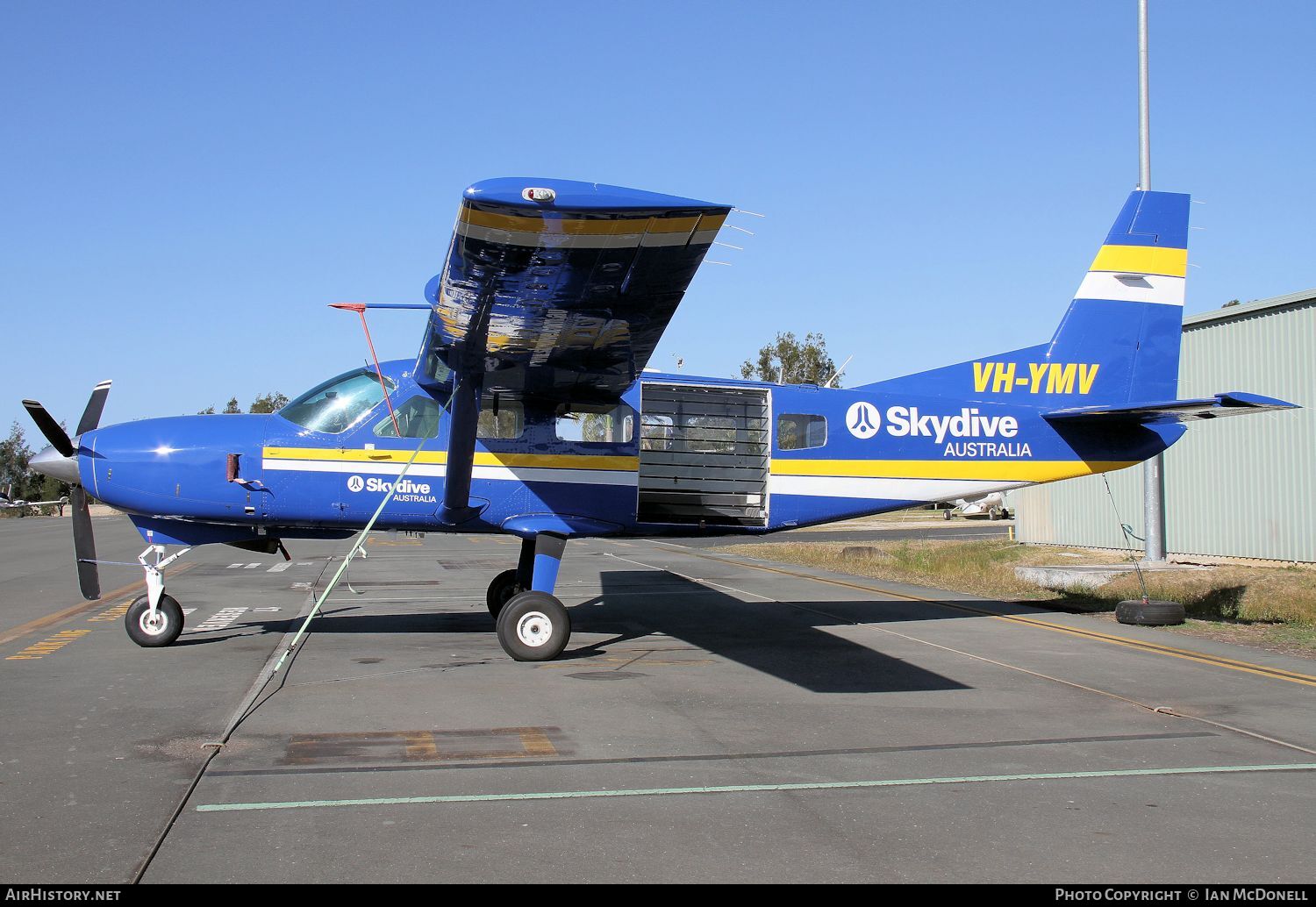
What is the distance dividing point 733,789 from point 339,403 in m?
6.98

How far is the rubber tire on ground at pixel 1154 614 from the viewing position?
12844 mm

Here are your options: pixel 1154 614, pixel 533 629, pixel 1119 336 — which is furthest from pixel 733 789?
pixel 1119 336

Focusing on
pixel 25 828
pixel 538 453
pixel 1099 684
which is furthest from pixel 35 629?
pixel 1099 684

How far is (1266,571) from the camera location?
56.3 feet

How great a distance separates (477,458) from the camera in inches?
440

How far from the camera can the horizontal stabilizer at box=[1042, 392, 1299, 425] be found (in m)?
10.6

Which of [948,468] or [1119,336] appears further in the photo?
[1119,336]

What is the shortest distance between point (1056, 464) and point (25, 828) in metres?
11.0

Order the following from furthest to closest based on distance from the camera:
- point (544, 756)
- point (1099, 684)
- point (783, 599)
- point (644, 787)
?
point (783, 599) → point (1099, 684) → point (544, 756) → point (644, 787)

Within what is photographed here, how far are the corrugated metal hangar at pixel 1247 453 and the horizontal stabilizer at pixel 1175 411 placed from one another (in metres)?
6.93

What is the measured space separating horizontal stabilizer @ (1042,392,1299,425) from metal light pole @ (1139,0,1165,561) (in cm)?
310

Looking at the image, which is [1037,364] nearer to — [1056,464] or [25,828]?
[1056,464]

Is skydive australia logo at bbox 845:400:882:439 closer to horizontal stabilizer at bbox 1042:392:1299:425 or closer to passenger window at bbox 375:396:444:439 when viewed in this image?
horizontal stabilizer at bbox 1042:392:1299:425

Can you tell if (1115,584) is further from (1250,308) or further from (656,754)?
(656,754)
